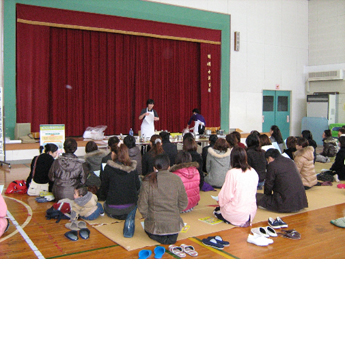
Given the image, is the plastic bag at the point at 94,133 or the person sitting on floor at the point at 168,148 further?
the plastic bag at the point at 94,133

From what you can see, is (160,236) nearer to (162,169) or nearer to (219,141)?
(162,169)

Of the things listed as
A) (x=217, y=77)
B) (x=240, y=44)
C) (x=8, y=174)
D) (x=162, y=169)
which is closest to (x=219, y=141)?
(x=162, y=169)

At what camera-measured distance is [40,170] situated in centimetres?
660

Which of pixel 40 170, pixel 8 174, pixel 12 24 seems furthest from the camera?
pixel 12 24

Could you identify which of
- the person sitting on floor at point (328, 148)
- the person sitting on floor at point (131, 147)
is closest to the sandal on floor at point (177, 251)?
the person sitting on floor at point (131, 147)

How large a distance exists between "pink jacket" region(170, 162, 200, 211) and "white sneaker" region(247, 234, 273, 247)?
3.58 ft

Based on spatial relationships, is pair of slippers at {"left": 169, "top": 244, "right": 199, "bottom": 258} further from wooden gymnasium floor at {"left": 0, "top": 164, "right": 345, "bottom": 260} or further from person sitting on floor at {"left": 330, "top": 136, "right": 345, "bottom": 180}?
person sitting on floor at {"left": 330, "top": 136, "right": 345, "bottom": 180}

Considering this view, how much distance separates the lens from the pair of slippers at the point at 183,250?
4239 mm

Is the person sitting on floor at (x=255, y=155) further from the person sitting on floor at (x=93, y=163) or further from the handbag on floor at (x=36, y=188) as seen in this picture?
the handbag on floor at (x=36, y=188)

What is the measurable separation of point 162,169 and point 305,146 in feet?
12.1

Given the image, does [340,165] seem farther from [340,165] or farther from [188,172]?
[188,172]

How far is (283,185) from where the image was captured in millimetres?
5742

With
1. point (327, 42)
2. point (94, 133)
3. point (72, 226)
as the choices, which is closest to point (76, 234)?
point (72, 226)

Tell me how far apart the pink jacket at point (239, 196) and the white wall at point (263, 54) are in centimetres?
963
